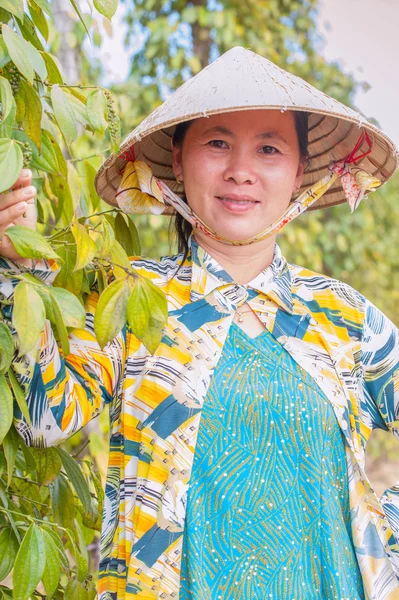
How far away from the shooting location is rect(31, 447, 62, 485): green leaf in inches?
48.8

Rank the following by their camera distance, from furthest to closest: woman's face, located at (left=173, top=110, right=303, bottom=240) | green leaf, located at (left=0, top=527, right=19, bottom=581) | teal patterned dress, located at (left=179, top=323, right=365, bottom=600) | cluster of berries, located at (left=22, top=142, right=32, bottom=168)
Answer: woman's face, located at (left=173, top=110, right=303, bottom=240) < teal patterned dress, located at (left=179, top=323, right=365, bottom=600) < green leaf, located at (left=0, top=527, right=19, bottom=581) < cluster of berries, located at (left=22, top=142, right=32, bottom=168)

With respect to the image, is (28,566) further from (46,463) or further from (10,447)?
(46,463)

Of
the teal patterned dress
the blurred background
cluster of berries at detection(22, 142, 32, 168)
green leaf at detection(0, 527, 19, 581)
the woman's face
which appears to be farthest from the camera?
the blurred background

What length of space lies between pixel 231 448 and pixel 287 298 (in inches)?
10.4

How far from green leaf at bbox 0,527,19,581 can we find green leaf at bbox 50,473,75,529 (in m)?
0.22

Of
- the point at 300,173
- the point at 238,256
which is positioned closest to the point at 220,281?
the point at 238,256

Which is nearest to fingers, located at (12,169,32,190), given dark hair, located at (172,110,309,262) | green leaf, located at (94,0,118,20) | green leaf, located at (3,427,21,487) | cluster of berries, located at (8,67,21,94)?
cluster of berries, located at (8,67,21,94)

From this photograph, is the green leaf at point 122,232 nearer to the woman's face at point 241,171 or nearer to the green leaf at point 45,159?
the woman's face at point 241,171

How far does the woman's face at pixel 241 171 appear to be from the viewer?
124cm

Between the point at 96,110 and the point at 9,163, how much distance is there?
0.23 metres

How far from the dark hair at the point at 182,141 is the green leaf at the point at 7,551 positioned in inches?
20.5

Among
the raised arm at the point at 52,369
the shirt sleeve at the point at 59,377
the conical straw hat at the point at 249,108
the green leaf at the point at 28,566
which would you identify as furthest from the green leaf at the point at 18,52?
the green leaf at the point at 28,566

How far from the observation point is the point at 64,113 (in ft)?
3.29

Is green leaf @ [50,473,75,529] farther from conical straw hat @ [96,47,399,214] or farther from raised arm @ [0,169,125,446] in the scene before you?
conical straw hat @ [96,47,399,214]
